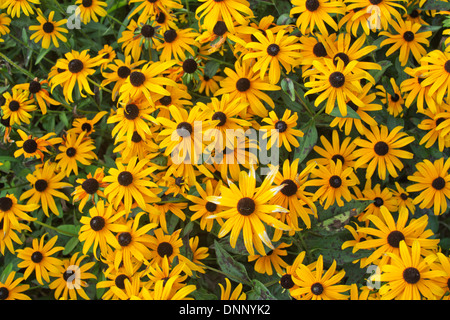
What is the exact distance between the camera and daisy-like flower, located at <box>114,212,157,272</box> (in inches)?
62.9

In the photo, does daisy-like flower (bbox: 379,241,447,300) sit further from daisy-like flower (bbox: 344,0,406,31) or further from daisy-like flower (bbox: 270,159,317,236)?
daisy-like flower (bbox: 344,0,406,31)

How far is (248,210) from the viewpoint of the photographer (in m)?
1.37

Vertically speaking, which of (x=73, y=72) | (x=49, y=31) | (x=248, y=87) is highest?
(x=49, y=31)

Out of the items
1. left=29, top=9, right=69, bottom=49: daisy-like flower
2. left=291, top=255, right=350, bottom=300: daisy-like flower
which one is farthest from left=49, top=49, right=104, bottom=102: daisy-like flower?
left=291, top=255, right=350, bottom=300: daisy-like flower

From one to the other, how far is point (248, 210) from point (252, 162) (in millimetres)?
235

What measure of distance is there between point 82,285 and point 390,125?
5.04 feet

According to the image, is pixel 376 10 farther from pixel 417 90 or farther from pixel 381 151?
pixel 381 151

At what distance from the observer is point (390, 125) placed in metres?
1.86

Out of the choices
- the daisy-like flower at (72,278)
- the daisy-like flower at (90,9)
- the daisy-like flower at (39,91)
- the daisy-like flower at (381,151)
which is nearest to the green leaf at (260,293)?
the daisy-like flower at (381,151)

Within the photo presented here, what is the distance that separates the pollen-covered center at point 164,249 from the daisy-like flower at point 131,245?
5 centimetres

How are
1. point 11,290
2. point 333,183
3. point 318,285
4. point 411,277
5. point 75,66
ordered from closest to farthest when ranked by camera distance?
point 411,277 → point 318,285 → point 333,183 → point 11,290 → point 75,66

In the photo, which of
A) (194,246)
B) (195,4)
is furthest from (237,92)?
(195,4)

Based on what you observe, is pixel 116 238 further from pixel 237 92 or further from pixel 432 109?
pixel 432 109

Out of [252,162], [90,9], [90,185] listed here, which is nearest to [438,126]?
[252,162]
